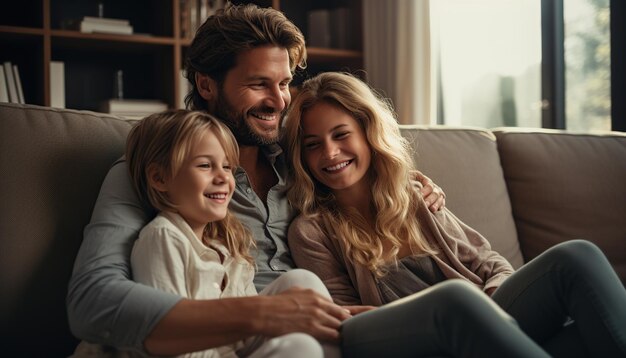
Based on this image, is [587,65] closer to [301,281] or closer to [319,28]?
[319,28]

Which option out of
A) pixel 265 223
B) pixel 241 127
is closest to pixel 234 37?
pixel 241 127

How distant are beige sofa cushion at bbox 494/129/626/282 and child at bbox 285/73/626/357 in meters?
0.38

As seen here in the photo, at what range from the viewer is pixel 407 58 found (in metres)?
3.80

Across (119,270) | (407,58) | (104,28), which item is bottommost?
(119,270)

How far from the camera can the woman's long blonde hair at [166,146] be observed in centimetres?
145

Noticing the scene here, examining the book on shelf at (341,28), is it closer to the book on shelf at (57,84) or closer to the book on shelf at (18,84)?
the book on shelf at (57,84)

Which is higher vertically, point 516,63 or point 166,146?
point 516,63

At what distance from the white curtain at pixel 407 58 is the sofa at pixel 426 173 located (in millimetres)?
1471

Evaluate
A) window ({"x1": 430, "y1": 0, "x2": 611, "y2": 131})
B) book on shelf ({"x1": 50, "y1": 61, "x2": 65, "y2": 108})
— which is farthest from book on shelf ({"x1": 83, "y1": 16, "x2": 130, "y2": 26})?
window ({"x1": 430, "y1": 0, "x2": 611, "y2": 131})

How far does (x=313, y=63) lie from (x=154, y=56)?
0.90m

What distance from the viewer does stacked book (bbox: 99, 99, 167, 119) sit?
3.49 meters

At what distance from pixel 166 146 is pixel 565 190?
1241 millimetres

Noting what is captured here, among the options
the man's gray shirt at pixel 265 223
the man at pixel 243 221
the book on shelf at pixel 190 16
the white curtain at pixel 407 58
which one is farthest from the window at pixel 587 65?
the man's gray shirt at pixel 265 223

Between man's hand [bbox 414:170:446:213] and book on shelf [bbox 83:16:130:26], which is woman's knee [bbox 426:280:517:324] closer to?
man's hand [bbox 414:170:446:213]
